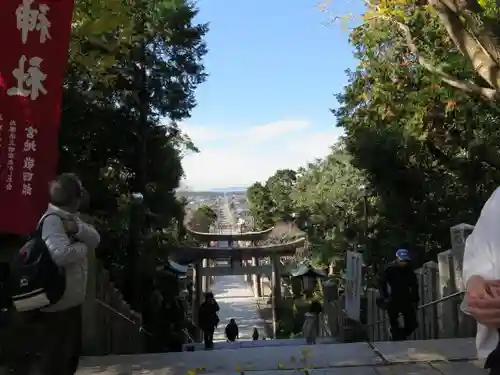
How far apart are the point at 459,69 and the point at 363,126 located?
3.36 metres

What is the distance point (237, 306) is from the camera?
124 ft

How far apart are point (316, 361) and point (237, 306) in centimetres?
3376

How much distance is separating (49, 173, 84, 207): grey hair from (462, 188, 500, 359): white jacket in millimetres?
1980

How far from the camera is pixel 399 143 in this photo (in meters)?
11.8

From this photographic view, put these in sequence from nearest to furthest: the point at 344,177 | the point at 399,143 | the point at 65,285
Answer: the point at 65,285 → the point at 399,143 → the point at 344,177

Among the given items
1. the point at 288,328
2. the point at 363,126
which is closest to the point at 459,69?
the point at 363,126

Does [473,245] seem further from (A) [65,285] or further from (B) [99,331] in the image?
(B) [99,331]

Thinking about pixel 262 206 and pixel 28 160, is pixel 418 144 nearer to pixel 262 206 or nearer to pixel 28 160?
pixel 28 160

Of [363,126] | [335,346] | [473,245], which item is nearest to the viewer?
[473,245]

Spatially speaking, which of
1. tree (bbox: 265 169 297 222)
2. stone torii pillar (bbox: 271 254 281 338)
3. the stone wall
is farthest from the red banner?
stone torii pillar (bbox: 271 254 281 338)

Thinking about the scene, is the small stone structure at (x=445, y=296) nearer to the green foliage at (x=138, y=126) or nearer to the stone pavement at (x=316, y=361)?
the stone pavement at (x=316, y=361)

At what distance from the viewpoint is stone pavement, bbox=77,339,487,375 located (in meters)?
4.23

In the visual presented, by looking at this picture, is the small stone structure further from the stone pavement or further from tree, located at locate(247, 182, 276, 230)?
tree, located at locate(247, 182, 276, 230)

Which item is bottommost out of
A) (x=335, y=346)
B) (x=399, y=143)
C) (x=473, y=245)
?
(x=335, y=346)
